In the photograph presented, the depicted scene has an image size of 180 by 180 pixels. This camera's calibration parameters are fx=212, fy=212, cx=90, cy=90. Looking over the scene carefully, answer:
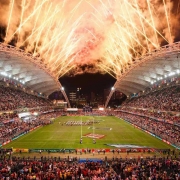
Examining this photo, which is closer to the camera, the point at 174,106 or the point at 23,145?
the point at 23,145

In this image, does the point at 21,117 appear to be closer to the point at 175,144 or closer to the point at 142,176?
the point at 175,144

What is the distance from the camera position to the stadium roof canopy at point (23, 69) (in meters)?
43.5

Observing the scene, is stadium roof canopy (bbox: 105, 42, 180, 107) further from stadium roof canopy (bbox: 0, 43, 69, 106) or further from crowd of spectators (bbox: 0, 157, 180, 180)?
stadium roof canopy (bbox: 0, 43, 69, 106)

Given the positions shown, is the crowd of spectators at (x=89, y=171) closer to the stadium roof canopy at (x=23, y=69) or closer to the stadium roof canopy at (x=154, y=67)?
the stadium roof canopy at (x=154, y=67)

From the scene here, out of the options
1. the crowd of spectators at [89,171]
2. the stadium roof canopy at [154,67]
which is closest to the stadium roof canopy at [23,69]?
the crowd of spectators at [89,171]

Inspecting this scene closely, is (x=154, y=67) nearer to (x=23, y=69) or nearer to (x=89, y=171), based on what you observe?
(x=23, y=69)

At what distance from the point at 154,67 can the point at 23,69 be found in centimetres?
3866

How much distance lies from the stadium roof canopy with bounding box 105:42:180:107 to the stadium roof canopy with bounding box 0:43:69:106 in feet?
88.5

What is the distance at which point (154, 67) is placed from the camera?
193 ft

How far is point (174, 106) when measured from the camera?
145 ft

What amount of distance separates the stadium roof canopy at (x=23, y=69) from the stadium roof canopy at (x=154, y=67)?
27.0 m

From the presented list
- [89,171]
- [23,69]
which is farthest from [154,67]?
[89,171]

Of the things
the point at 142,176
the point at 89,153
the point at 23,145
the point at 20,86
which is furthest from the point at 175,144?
the point at 20,86

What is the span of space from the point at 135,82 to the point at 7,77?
1864 inches
